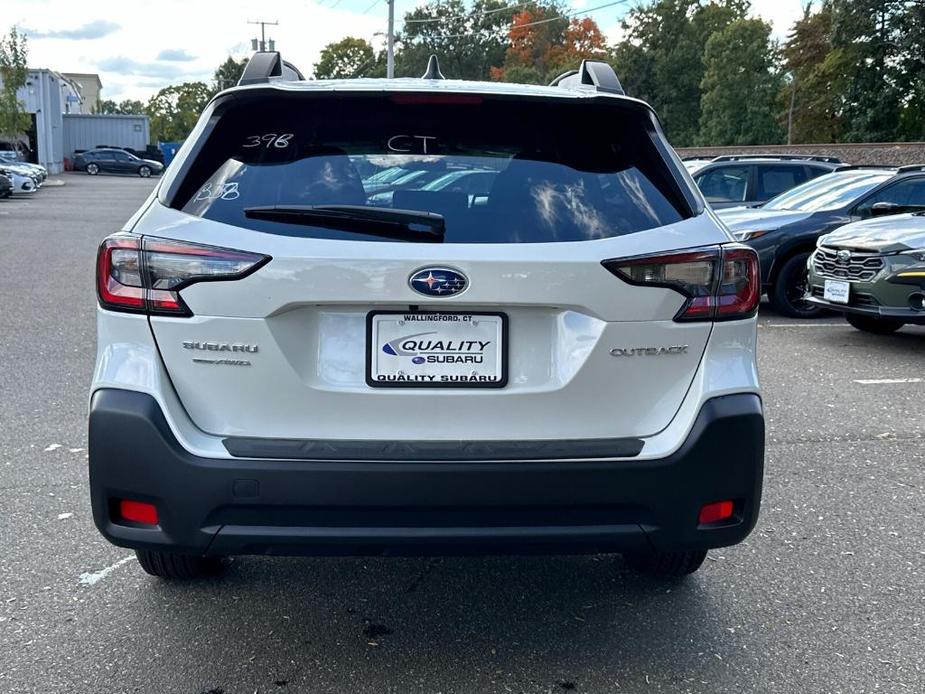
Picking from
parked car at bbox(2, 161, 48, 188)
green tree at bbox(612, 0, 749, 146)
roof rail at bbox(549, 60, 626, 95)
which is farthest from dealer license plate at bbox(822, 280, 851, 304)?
green tree at bbox(612, 0, 749, 146)

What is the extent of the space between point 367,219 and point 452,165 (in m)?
0.39

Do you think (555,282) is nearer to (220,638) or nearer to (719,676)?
(719,676)

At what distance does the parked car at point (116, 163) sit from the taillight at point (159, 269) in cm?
5754

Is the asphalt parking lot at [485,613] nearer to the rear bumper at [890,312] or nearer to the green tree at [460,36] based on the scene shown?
the rear bumper at [890,312]

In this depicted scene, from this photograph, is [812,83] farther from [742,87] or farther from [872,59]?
[742,87]

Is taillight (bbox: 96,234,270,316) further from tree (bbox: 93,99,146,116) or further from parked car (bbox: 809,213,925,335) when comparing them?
tree (bbox: 93,99,146,116)

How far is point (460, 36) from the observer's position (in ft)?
332

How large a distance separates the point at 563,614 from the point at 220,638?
1185 mm

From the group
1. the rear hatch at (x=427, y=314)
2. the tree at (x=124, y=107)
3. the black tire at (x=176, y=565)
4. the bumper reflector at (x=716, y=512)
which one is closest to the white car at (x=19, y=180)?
the black tire at (x=176, y=565)

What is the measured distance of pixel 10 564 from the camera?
3.81 meters

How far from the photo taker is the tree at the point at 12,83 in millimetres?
47000

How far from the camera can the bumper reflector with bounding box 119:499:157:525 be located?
109 inches

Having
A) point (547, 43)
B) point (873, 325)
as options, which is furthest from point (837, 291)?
point (547, 43)

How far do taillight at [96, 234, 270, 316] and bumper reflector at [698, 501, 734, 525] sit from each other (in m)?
1.43
